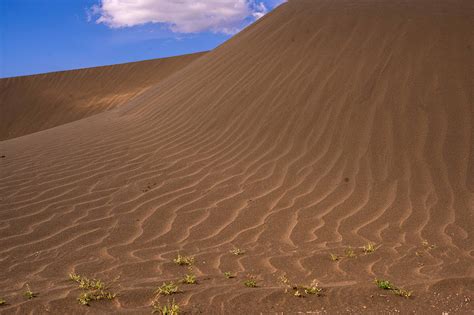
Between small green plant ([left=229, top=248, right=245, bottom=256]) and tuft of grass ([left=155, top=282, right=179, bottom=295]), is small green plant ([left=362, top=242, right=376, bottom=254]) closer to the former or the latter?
small green plant ([left=229, top=248, right=245, bottom=256])

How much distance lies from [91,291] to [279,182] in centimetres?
314

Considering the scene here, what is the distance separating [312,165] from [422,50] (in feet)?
12.7

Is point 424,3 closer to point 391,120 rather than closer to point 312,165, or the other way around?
point 391,120

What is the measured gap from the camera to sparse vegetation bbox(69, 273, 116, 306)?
117 inches

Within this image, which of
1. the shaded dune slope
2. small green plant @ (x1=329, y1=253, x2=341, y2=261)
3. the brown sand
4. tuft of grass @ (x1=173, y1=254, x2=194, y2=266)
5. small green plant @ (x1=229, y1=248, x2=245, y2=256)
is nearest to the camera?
the brown sand

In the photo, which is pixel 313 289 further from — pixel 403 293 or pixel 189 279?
pixel 189 279

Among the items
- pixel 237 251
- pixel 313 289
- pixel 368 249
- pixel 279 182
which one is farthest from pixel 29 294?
pixel 279 182

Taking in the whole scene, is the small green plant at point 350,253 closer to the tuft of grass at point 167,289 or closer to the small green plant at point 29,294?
the tuft of grass at point 167,289

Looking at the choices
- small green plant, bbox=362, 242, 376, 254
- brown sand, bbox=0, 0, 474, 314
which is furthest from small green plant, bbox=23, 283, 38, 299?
small green plant, bbox=362, 242, 376, 254

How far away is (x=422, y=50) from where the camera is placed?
831cm

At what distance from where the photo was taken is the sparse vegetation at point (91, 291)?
117 inches

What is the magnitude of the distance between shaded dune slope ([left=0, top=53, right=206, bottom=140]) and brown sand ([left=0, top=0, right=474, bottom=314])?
11.9 meters

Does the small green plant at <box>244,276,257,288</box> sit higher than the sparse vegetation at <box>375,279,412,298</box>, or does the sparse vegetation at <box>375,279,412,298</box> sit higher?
the small green plant at <box>244,276,257,288</box>

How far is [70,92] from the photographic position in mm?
25141
